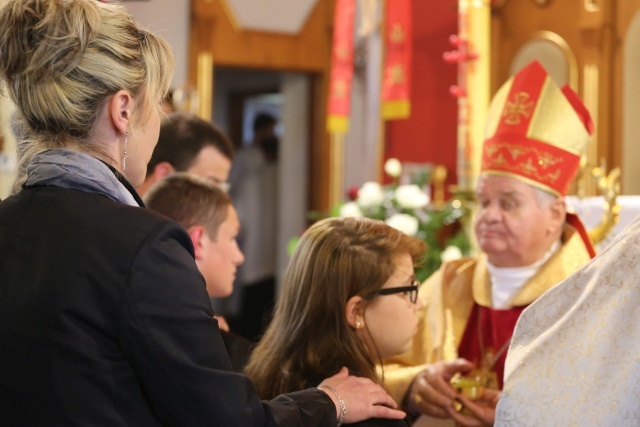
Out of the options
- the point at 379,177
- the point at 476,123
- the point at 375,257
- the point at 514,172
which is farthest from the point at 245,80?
the point at 375,257

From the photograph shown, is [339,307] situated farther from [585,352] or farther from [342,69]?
[342,69]

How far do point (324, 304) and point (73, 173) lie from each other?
79cm

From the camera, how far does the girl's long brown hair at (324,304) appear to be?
2086 millimetres

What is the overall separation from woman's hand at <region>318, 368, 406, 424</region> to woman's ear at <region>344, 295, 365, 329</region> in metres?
0.20

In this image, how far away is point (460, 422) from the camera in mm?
2625

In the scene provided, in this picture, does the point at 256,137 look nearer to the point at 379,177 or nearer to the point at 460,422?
the point at 379,177

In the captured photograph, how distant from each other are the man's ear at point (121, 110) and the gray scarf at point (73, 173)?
0.07 m

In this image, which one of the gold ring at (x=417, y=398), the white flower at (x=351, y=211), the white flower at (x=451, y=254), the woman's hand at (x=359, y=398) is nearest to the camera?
the woman's hand at (x=359, y=398)

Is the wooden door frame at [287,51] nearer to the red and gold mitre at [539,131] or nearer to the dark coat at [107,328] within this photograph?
the red and gold mitre at [539,131]

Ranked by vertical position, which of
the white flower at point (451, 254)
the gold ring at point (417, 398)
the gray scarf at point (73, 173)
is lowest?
the gold ring at point (417, 398)

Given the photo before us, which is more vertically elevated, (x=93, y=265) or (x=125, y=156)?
(x=125, y=156)

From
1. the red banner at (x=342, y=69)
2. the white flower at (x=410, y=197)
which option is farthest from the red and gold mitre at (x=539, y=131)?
the red banner at (x=342, y=69)

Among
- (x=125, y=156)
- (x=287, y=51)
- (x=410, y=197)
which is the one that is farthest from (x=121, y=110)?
(x=287, y=51)

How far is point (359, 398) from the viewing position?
1.86m
